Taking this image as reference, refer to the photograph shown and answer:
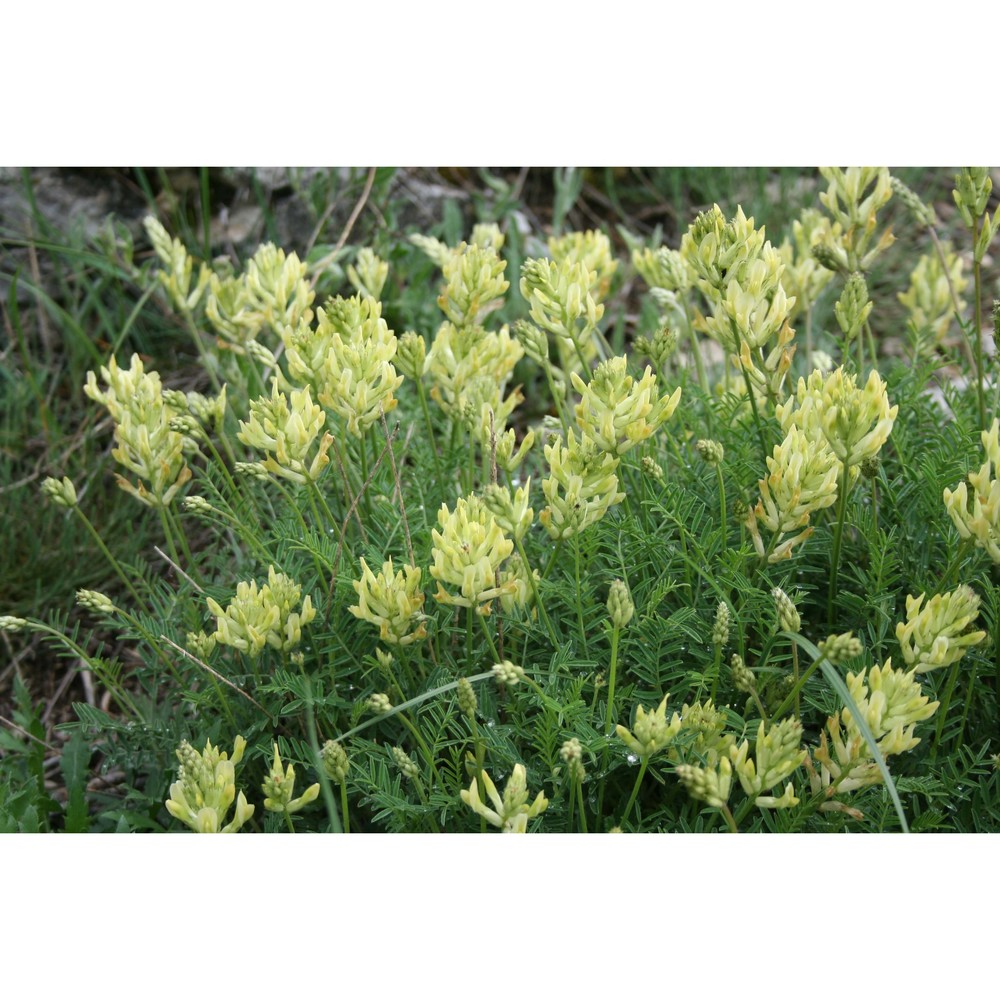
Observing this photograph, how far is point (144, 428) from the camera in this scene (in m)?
2.04

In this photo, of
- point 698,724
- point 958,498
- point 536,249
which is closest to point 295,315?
point 698,724

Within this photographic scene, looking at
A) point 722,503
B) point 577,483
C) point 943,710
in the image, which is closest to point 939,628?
point 943,710

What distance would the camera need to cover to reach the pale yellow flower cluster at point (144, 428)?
2.04 m

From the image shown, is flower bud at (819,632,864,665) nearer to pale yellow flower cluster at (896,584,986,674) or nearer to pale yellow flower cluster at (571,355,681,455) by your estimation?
pale yellow flower cluster at (896,584,986,674)

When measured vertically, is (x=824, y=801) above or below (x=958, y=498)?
below

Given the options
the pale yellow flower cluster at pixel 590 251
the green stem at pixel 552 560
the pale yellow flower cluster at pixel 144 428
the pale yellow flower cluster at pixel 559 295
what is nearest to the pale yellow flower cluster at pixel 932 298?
the pale yellow flower cluster at pixel 590 251

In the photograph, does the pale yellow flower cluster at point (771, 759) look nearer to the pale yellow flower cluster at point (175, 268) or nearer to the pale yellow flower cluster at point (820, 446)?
the pale yellow flower cluster at point (820, 446)

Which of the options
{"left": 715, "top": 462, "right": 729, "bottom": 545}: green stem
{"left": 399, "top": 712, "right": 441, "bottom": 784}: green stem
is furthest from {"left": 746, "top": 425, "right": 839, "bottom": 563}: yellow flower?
{"left": 399, "top": 712, "right": 441, "bottom": 784}: green stem

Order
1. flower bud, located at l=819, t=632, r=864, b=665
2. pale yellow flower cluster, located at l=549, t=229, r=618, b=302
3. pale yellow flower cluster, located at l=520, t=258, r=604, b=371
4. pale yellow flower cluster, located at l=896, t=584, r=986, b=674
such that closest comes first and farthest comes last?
flower bud, located at l=819, t=632, r=864, b=665
pale yellow flower cluster, located at l=896, t=584, r=986, b=674
pale yellow flower cluster, located at l=520, t=258, r=604, b=371
pale yellow flower cluster, located at l=549, t=229, r=618, b=302

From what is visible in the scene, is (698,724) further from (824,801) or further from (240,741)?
(240,741)

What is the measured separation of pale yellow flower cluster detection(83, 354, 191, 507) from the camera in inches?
80.1

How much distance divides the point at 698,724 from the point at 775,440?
25.2 inches

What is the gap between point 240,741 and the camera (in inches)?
69.1

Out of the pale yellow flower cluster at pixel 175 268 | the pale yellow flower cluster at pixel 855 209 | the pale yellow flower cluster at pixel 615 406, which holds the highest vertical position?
the pale yellow flower cluster at pixel 855 209
